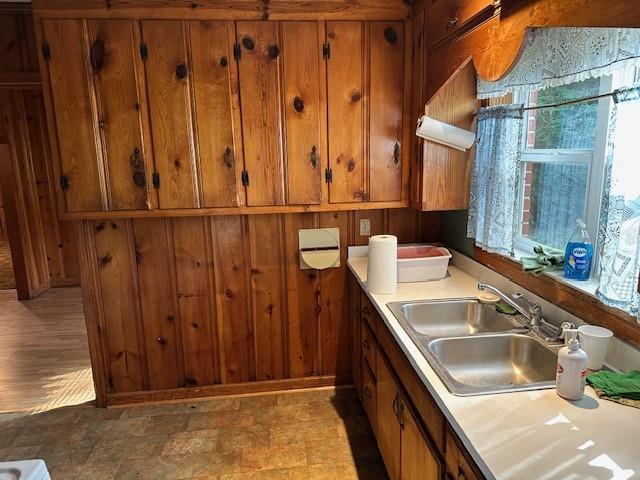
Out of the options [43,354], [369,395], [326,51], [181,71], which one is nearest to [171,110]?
[181,71]

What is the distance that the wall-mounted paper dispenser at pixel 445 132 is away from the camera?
7.25 ft

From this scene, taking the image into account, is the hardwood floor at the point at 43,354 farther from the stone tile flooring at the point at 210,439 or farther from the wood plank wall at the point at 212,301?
the wood plank wall at the point at 212,301

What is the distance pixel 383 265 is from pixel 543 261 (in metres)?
0.69

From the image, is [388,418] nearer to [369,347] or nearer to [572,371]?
[369,347]

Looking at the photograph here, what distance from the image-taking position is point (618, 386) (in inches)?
48.5

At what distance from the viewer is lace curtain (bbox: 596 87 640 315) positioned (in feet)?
4.29

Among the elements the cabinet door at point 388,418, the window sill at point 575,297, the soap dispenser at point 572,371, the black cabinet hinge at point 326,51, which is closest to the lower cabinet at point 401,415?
the cabinet door at point 388,418

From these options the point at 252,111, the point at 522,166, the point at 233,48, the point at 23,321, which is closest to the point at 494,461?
the point at 522,166

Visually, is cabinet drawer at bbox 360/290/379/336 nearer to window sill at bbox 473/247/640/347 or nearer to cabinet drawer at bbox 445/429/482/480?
window sill at bbox 473/247/640/347

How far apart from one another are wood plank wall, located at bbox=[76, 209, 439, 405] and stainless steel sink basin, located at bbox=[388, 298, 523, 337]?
3.03ft

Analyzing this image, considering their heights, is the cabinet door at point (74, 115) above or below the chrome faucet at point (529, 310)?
above

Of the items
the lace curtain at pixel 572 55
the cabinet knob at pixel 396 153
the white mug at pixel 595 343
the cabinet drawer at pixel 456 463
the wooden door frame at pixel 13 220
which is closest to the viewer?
the cabinet drawer at pixel 456 463

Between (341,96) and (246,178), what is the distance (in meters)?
0.72

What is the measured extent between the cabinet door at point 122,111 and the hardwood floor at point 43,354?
4.87 feet
